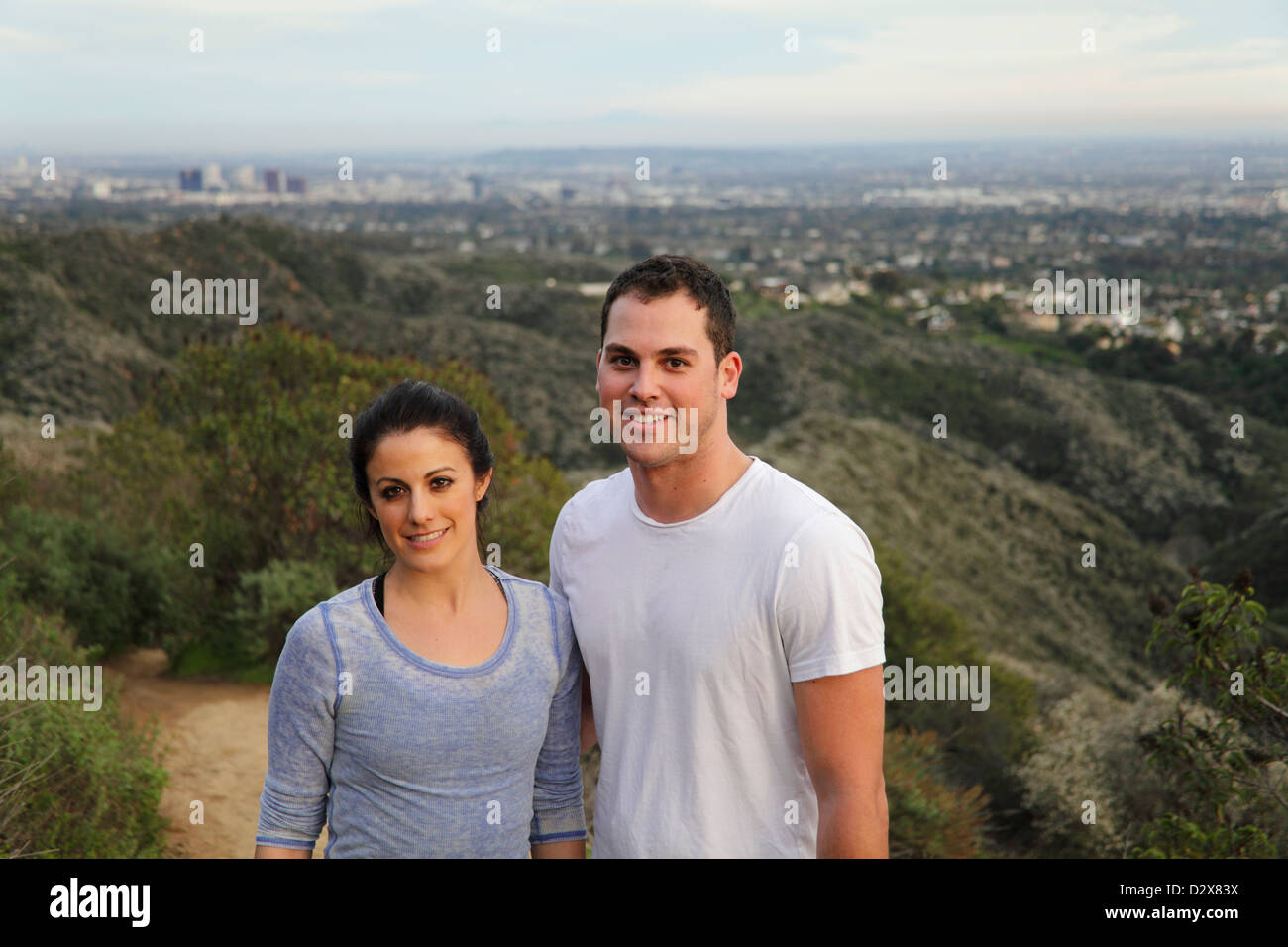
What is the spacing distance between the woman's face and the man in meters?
0.37

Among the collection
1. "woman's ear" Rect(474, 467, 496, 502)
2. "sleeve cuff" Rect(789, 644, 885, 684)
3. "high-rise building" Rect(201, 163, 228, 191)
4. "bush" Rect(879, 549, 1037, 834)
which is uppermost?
"high-rise building" Rect(201, 163, 228, 191)

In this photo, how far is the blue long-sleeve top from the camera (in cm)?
207

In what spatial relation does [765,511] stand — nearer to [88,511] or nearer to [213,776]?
[213,776]

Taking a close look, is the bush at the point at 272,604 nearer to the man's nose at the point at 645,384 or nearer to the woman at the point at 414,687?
the woman at the point at 414,687

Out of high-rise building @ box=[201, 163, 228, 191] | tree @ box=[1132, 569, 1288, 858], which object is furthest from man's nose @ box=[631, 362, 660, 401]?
high-rise building @ box=[201, 163, 228, 191]

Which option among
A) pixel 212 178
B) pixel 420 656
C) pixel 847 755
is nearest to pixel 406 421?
pixel 420 656

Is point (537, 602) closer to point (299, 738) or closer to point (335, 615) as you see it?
point (335, 615)

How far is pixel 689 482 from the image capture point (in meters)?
2.34

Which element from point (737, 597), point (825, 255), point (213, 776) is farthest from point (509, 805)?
point (825, 255)

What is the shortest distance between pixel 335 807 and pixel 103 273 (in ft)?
121

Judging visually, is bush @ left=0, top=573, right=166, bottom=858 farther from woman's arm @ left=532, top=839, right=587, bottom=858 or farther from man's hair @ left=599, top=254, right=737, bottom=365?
man's hair @ left=599, top=254, right=737, bottom=365

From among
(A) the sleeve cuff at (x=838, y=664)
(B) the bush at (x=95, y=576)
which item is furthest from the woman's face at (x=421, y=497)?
(B) the bush at (x=95, y=576)

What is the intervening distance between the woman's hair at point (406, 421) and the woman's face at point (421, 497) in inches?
0.7

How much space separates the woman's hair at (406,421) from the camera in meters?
2.20
